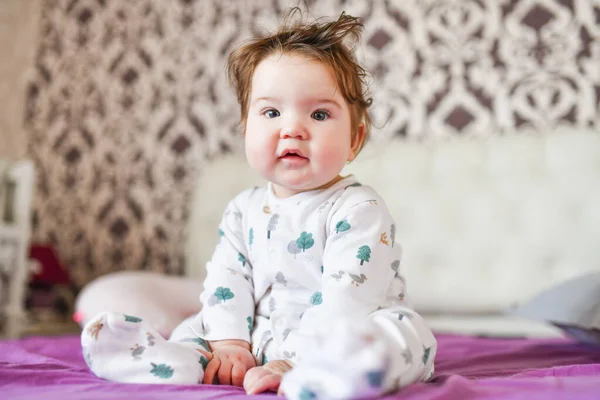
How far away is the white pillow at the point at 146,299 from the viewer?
1875 mm

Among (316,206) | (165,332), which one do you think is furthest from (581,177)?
(165,332)

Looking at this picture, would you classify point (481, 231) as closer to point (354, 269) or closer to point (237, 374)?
point (354, 269)

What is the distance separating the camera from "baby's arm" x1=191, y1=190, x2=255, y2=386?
3.71ft

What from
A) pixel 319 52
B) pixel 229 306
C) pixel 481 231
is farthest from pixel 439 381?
pixel 481 231

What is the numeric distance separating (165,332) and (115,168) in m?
1.60

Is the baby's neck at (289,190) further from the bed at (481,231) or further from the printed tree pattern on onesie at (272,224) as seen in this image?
the bed at (481,231)

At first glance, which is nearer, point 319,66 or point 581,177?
point 319,66

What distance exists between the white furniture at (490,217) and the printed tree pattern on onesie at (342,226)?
48.1 inches

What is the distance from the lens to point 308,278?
4.04 ft

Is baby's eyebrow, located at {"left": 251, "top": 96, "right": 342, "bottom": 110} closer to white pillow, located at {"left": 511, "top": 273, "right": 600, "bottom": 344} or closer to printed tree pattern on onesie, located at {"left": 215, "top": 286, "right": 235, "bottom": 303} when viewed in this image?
printed tree pattern on onesie, located at {"left": 215, "top": 286, "right": 235, "bottom": 303}

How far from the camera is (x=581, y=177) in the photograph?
7.09ft

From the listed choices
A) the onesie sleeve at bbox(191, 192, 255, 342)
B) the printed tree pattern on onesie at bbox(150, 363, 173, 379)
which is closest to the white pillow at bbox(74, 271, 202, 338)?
the onesie sleeve at bbox(191, 192, 255, 342)

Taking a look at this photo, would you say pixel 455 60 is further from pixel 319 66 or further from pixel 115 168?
pixel 115 168

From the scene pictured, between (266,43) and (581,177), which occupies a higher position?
(266,43)
